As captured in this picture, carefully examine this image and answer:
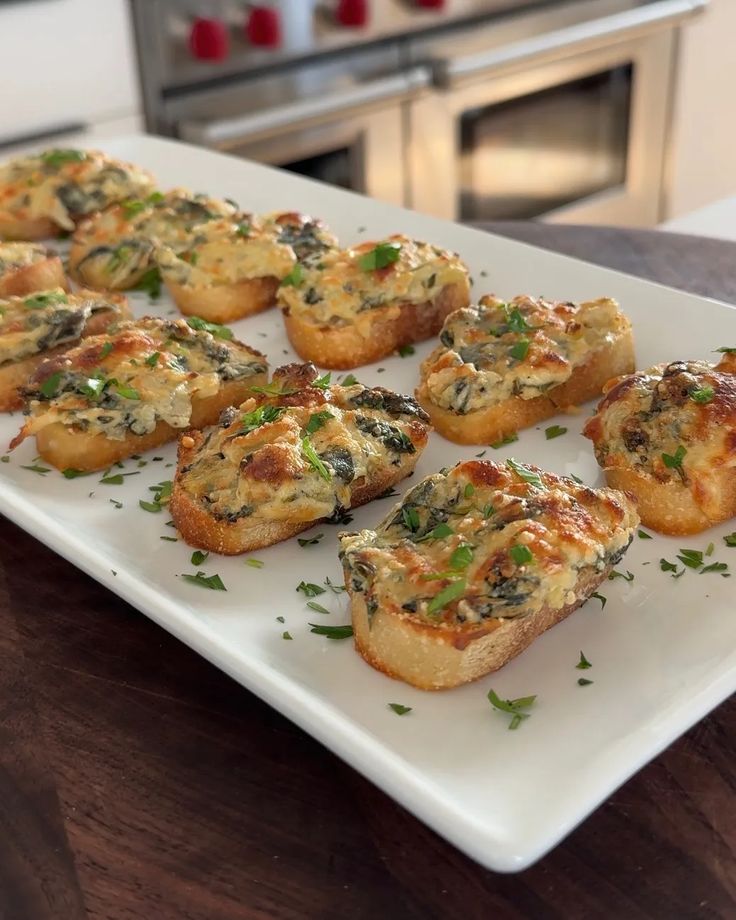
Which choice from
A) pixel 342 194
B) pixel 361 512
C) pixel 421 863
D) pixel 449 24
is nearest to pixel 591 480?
pixel 361 512

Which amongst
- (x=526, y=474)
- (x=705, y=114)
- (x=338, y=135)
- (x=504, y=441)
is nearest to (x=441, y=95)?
(x=338, y=135)

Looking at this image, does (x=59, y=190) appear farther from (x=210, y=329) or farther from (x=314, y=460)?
(x=314, y=460)

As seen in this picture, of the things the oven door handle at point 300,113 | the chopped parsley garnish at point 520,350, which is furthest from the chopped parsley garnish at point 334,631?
the oven door handle at point 300,113

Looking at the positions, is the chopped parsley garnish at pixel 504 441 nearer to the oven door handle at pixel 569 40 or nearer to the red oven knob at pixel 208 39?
the red oven knob at pixel 208 39

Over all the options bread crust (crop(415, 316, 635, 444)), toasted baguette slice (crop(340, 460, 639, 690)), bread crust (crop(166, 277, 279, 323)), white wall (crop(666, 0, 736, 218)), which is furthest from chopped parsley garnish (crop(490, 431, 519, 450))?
white wall (crop(666, 0, 736, 218))

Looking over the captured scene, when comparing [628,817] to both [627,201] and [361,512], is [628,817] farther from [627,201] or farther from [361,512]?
[627,201]
